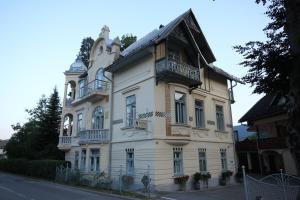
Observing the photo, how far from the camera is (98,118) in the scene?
21.6 metres

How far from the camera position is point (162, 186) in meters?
15.0

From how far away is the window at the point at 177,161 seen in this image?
53.8 ft

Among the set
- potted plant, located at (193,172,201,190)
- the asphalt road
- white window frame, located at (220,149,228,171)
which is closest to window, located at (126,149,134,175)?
the asphalt road

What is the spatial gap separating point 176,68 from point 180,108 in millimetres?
2932

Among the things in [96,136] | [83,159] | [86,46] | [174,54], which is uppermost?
[86,46]

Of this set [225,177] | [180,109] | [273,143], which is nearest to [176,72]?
[180,109]

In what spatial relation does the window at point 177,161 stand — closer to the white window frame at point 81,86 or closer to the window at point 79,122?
the window at point 79,122

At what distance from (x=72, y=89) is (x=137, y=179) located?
16.3 metres

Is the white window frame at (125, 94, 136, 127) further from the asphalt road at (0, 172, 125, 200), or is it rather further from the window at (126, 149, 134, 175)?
the asphalt road at (0, 172, 125, 200)

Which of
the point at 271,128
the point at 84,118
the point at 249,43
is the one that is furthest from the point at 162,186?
the point at 271,128

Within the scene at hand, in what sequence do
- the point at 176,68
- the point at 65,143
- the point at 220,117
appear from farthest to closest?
the point at 65,143
the point at 220,117
the point at 176,68

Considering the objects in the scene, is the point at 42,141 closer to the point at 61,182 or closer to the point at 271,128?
the point at 61,182

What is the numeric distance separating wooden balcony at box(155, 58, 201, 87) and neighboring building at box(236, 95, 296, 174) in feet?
32.4

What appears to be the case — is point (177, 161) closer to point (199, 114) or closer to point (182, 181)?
point (182, 181)
